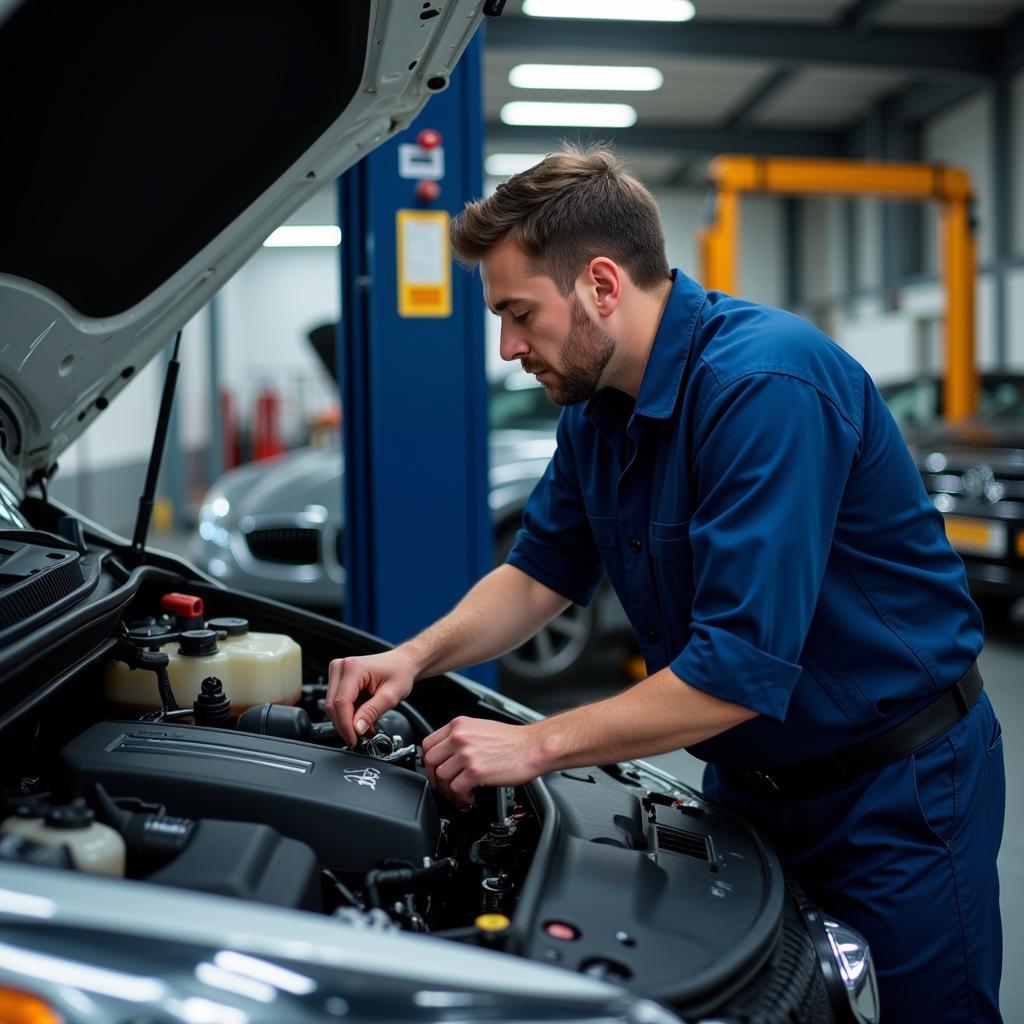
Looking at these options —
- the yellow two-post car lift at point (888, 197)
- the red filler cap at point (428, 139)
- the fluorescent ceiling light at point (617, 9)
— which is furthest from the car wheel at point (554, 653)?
the fluorescent ceiling light at point (617, 9)

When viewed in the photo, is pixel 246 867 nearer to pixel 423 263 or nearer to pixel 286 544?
pixel 423 263

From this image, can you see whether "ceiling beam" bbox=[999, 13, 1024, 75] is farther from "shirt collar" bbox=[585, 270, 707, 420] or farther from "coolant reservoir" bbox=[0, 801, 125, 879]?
"coolant reservoir" bbox=[0, 801, 125, 879]

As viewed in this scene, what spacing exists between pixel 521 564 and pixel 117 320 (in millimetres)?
692

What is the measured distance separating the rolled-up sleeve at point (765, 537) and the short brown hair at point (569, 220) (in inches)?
9.6

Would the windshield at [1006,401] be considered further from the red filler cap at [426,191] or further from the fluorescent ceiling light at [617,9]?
the fluorescent ceiling light at [617,9]

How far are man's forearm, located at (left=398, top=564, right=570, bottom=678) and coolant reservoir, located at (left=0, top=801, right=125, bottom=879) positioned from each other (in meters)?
0.58

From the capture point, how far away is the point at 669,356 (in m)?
1.32

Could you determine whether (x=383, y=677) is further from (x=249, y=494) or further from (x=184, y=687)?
(x=249, y=494)

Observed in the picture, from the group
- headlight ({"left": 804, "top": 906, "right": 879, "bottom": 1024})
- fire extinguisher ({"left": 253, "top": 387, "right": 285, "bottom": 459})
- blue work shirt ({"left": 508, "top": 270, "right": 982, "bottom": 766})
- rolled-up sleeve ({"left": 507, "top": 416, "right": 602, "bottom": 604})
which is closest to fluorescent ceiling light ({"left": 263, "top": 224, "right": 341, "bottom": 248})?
fire extinguisher ({"left": 253, "top": 387, "right": 285, "bottom": 459})

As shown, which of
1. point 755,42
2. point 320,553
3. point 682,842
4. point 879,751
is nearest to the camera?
point 682,842

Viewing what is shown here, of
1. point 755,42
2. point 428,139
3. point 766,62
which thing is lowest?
point 428,139

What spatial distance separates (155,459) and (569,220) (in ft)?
2.37

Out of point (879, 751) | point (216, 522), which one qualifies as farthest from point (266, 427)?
point (879, 751)

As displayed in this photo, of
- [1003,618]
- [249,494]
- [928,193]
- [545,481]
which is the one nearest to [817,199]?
[928,193]
